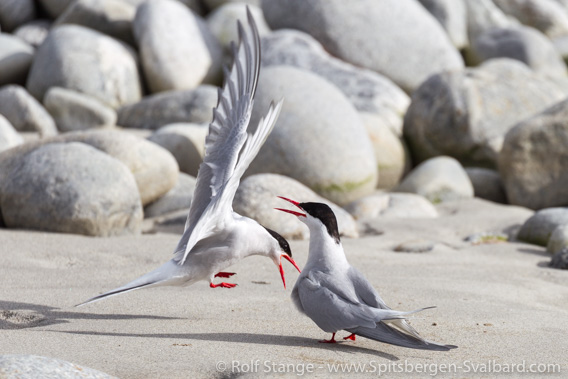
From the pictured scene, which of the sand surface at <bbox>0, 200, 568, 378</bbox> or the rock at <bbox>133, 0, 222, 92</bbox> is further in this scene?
the rock at <bbox>133, 0, 222, 92</bbox>

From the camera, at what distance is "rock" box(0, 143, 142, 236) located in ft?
18.2

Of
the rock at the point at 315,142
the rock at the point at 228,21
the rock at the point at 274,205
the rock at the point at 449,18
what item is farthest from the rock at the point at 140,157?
the rock at the point at 449,18

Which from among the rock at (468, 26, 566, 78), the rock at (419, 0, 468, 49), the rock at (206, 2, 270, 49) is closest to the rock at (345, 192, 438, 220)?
the rock at (206, 2, 270, 49)

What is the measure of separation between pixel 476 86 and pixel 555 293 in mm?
5120

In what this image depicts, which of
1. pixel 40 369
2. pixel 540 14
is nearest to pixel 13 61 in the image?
pixel 40 369

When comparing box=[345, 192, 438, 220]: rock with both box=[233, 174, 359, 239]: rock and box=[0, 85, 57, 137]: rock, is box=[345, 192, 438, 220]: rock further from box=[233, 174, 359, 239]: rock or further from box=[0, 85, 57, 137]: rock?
box=[0, 85, 57, 137]: rock

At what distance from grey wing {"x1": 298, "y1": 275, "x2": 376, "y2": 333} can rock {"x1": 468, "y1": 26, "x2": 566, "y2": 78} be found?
10694 millimetres

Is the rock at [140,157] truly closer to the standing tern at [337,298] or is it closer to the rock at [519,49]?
the standing tern at [337,298]

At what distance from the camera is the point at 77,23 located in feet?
38.7

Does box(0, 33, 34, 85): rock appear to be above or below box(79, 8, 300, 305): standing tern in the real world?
below

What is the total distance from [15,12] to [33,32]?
0.76 meters

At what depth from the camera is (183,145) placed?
8289 millimetres

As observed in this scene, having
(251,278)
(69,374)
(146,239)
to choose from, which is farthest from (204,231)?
(146,239)

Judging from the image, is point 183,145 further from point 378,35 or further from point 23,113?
point 378,35
